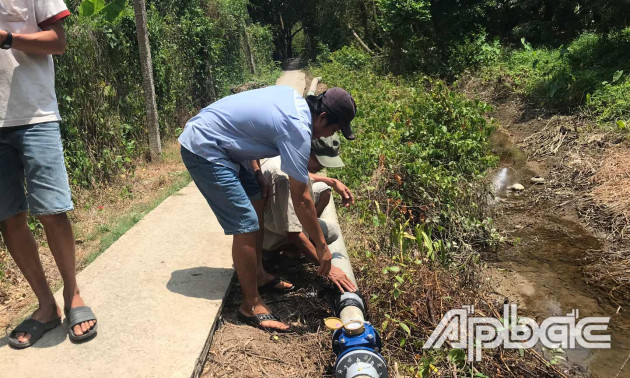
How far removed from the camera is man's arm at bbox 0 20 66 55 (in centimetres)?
246

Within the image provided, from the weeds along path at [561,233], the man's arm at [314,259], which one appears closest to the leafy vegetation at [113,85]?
the man's arm at [314,259]

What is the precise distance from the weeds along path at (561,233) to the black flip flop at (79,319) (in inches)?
129

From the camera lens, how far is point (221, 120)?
292 cm

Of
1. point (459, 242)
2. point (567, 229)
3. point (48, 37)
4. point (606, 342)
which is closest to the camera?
point (48, 37)

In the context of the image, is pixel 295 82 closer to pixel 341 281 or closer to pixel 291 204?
pixel 291 204

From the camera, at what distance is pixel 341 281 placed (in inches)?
130

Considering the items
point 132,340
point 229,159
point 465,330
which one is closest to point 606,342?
point 465,330

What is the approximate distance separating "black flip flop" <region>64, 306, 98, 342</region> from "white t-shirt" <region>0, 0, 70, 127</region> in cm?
104

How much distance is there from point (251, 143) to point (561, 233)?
4368 millimetres

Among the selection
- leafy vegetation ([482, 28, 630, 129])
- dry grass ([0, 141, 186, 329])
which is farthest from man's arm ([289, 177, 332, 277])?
leafy vegetation ([482, 28, 630, 129])

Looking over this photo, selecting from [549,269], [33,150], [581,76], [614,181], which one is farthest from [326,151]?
[581,76]

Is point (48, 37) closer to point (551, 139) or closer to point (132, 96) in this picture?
point (132, 96)

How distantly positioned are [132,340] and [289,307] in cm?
108

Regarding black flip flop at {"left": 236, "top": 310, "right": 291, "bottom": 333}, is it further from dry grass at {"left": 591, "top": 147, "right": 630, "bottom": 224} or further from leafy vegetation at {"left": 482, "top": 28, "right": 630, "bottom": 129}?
leafy vegetation at {"left": 482, "top": 28, "right": 630, "bottom": 129}
